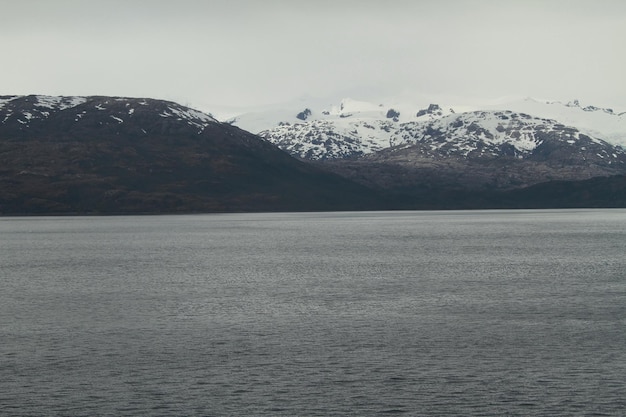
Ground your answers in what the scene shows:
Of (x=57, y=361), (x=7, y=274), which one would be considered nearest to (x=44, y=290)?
(x=7, y=274)

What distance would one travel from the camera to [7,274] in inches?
5418

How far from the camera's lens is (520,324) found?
79438mm

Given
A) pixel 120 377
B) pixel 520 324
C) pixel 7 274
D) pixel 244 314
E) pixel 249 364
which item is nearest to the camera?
pixel 120 377

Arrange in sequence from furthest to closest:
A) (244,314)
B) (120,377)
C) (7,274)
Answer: (7,274), (244,314), (120,377)

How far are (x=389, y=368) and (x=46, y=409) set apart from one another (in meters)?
23.4

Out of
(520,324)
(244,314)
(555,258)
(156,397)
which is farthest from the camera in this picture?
(555,258)

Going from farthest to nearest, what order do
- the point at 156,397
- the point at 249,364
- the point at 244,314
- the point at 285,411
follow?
the point at 244,314
the point at 249,364
the point at 156,397
the point at 285,411

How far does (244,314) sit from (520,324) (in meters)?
27.3

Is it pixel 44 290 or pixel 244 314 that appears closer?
pixel 244 314

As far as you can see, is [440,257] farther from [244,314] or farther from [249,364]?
[249,364]

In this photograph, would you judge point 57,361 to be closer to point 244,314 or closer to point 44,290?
point 244,314

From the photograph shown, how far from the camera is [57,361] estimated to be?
6322 centimetres

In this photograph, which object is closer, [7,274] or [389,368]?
[389,368]

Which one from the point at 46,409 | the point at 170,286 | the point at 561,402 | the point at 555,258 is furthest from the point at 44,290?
the point at 555,258
